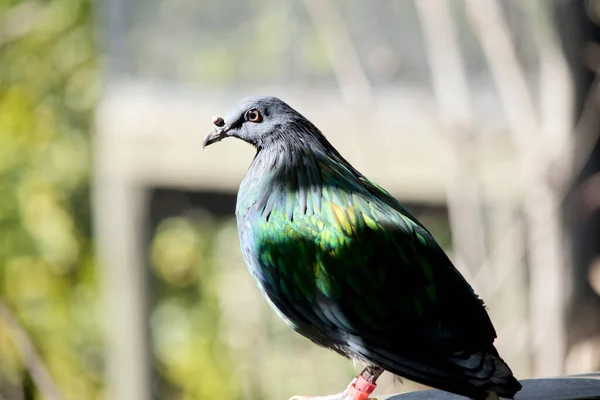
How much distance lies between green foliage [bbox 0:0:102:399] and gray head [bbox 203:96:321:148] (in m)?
7.47

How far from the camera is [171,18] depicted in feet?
23.9

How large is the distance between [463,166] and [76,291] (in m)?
6.62

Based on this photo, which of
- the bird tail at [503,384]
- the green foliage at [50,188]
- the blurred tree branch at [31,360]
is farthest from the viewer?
the green foliage at [50,188]

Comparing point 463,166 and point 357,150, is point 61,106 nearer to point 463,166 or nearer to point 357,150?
point 357,150

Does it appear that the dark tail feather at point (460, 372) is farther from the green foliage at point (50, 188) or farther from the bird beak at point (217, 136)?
the green foliage at point (50, 188)

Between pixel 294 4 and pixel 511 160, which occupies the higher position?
pixel 294 4

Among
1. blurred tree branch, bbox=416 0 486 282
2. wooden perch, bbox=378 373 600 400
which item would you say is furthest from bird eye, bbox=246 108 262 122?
blurred tree branch, bbox=416 0 486 282

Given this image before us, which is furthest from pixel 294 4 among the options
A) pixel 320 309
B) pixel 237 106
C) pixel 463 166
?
pixel 320 309

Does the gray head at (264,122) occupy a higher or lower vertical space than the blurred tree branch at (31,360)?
higher

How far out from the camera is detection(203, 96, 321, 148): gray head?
2.89m

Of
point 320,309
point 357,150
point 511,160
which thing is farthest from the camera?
point 357,150

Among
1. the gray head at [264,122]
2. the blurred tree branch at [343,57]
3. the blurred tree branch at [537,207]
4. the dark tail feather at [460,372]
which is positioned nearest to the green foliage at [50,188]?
the blurred tree branch at [343,57]

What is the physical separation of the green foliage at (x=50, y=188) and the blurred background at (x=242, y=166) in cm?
2

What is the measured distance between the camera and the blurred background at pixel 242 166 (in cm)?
498
